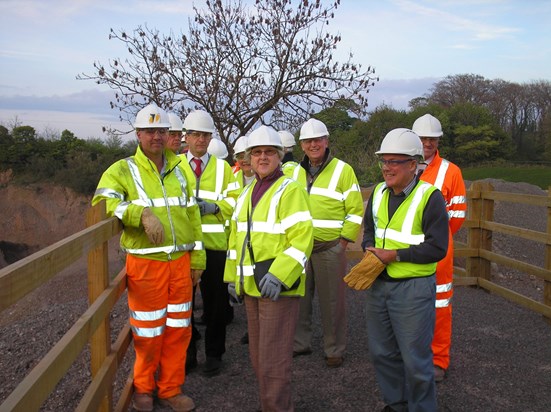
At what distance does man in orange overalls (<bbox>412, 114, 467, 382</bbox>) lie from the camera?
4438 millimetres

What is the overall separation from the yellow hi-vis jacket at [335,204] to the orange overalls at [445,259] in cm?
70

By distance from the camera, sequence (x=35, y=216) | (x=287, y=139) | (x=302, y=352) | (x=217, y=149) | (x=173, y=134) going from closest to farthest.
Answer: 1. (x=302, y=352)
2. (x=173, y=134)
3. (x=287, y=139)
4. (x=217, y=149)
5. (x=35, y=216)

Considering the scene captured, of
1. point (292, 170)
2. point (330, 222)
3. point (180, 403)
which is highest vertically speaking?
point (292, 170)

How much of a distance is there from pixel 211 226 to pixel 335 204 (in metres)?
1.19

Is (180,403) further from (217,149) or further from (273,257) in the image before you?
(217,149)

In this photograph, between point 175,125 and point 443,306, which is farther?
point 175,125

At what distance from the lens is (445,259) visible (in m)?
4.45

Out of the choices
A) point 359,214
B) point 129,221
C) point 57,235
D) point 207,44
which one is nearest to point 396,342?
point 359,214

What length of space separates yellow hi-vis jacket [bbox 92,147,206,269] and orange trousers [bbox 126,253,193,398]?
11cm

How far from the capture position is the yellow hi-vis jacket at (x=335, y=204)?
198 inches

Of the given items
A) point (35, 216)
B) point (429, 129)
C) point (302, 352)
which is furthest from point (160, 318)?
point (35, 216)

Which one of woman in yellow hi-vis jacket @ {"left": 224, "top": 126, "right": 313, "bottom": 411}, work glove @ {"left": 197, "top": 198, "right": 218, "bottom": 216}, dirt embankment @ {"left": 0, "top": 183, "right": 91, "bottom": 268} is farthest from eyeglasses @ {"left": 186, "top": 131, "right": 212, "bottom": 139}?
dirt embankment @ {"left": 0, "top": 183, "right": 91, "bottom": 268}

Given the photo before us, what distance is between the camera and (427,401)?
3.48m

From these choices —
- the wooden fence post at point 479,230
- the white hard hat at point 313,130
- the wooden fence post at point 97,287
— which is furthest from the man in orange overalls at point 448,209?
the wooden fence post at point 479,230
